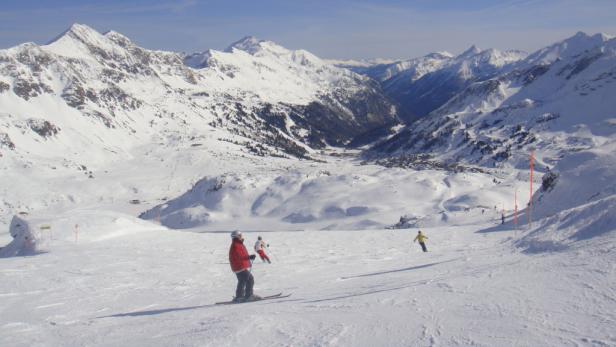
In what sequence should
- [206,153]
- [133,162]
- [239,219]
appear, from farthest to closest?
1. [206,153]
2. [133,162]
3. [239,219]

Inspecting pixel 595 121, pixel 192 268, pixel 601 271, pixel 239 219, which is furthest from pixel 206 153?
pixel 601 271

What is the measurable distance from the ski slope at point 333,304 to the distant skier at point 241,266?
68 centimetres

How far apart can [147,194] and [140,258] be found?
114856 mm

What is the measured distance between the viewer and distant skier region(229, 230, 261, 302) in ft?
40.5

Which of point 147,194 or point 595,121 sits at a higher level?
point 595,121

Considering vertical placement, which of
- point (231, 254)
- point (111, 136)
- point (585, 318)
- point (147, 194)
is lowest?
point (585, 318)

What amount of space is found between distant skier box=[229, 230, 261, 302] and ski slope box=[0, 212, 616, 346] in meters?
0.68

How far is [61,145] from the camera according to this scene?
15525cm

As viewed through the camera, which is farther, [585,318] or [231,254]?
[231,254]

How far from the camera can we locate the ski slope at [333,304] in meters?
7.46

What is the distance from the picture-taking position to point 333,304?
33.7 feet

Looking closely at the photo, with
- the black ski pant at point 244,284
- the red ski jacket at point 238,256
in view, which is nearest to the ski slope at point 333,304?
the black ski pant at point 244,284

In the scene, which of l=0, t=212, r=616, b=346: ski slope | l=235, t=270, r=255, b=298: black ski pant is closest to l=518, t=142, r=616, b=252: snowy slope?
l=0, t=212, r=616, b=346: ski slope

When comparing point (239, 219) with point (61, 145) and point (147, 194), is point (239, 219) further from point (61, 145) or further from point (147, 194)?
point (61, 145)
